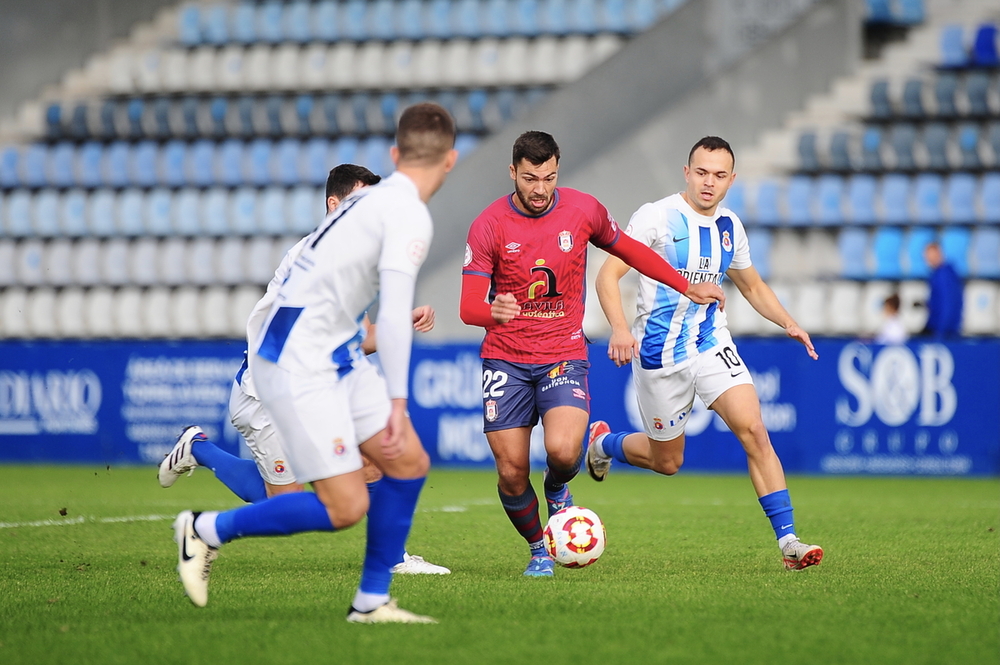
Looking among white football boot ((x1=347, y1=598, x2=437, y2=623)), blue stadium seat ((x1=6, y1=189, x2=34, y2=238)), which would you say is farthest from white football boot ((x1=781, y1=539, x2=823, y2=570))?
blue stadium seat ((x1=6, y1=189, x2=34, y2=238))

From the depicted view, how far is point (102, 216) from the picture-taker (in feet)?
60.7

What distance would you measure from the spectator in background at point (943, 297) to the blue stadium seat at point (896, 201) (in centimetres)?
187

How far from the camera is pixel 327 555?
285 inches

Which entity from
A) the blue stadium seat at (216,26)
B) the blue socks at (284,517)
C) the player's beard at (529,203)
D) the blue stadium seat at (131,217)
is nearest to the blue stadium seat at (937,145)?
the blue stadium seat at (216,26)

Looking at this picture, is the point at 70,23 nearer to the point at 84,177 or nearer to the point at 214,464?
the point at 84,177

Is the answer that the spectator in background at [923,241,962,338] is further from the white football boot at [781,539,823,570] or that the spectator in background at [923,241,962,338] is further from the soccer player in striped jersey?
the white football boot at [781,539,823,570]

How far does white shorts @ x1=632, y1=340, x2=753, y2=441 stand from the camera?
21.8ft

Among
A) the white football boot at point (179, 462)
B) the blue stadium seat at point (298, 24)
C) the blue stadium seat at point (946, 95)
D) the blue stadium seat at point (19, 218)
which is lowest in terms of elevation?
the white football boot at point (179, 462)

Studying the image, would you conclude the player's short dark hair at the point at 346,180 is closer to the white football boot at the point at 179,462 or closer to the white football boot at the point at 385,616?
the white football boot at the point at 179,462

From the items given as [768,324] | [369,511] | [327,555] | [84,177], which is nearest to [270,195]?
[84,177]

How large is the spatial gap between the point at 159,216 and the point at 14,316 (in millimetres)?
2455

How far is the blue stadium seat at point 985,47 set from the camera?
16688mm

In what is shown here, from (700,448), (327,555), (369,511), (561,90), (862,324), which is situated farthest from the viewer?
(561,90)

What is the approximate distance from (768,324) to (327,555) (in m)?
9.81
